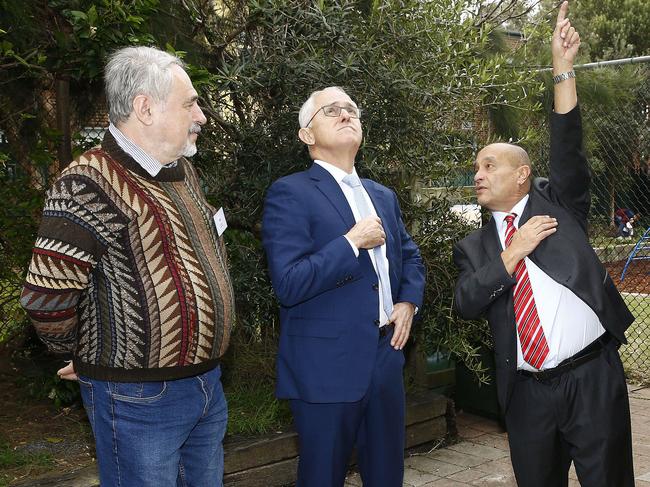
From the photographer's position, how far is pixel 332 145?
128 inches

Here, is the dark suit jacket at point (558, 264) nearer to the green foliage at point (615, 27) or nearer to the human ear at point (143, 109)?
the human ear at point (143, 109)

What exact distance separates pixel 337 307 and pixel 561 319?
34.9 inches

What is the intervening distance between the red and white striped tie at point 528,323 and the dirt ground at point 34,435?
267cm

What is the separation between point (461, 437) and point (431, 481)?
0.82 meters

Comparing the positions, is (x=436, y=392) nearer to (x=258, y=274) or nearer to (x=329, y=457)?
(x=258, y=274)

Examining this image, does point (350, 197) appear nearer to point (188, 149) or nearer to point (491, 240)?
point (491, 240)

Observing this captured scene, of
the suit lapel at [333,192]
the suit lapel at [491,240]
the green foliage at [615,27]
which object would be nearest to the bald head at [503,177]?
the suit lapel at [491,240]

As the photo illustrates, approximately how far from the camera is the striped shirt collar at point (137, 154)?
98.3 inches

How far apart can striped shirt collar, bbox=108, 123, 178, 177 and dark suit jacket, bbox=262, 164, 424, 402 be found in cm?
71

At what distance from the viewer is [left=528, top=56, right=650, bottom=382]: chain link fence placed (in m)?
6.75

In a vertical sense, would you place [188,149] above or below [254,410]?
above

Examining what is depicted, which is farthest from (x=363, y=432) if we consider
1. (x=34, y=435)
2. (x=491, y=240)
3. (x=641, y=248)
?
(x=641, y=248)

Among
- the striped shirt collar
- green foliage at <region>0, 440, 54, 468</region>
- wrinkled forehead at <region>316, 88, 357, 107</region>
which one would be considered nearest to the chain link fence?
wrinkled forehead at <region>316, 88, 357, 107</region>

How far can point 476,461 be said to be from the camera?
4.95m
